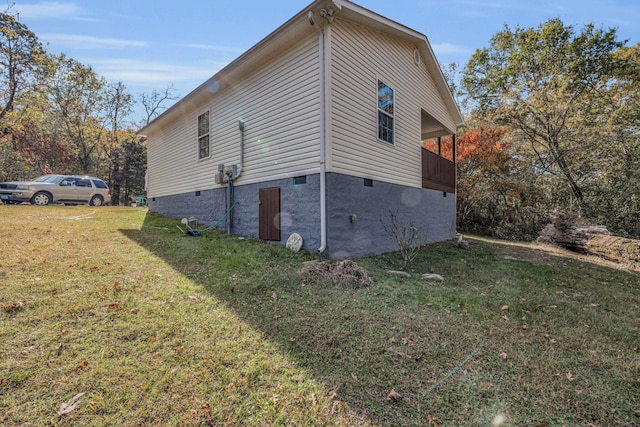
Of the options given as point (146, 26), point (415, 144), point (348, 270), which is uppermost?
point (146, 26)

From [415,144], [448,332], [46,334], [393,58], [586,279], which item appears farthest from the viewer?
[415,144]

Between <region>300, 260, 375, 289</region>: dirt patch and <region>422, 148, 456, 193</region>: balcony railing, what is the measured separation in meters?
5.86

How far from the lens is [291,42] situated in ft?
21.2

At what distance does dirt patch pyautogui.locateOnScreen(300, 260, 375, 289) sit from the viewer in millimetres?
4402

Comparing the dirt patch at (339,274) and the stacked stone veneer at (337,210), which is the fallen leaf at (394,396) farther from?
the stacked stone veneer at (337,210)

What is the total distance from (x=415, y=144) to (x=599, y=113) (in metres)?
10.6

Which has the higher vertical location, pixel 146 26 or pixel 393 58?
pixel 146 26

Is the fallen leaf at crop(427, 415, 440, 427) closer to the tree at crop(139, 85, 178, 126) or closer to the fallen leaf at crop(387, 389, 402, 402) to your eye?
the fallen leaf at crop(387, 389, 402, 402)

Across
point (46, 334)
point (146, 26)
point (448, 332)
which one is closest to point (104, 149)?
point (146, 26)

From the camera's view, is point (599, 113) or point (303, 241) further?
point (599, 113)

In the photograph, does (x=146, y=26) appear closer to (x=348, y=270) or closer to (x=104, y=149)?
(x=348, y=270)

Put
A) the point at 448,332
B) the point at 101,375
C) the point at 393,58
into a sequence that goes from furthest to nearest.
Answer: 1. the point at 393,58
2. the point at 448,332
3. the point at 101,375

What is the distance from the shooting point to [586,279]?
5.85 meters

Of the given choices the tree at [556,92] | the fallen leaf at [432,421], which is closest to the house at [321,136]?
the fallen leaf at [432,421]
